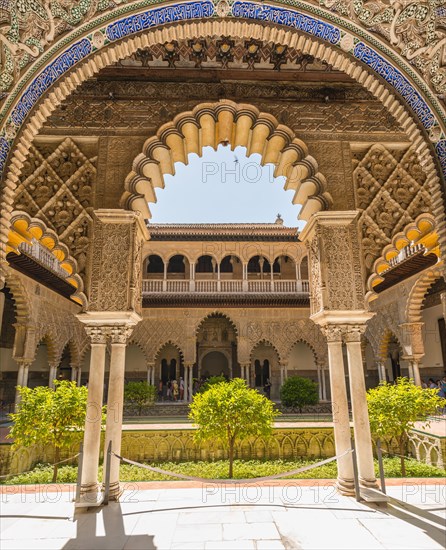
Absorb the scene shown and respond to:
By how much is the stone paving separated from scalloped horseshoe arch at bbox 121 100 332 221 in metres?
3.38

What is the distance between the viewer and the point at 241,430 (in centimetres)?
664

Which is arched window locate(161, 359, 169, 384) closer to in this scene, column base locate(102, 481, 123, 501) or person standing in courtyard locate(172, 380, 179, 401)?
person standing in courtyard locate(172, 380, 179, 401)

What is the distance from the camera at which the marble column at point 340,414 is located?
455 centimetres

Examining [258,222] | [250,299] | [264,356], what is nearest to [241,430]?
[250,299]

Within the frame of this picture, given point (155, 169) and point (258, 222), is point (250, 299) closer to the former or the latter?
point (258, 222)

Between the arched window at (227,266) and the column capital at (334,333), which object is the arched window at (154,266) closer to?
the arched window at (227,266)

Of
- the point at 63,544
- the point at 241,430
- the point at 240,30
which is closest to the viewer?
the point at 63,544

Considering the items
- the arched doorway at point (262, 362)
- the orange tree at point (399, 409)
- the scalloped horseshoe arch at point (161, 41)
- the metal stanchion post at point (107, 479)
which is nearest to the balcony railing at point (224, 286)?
the arched doorway at point (262, 362)

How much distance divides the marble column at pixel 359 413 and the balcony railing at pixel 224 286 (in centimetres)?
1176

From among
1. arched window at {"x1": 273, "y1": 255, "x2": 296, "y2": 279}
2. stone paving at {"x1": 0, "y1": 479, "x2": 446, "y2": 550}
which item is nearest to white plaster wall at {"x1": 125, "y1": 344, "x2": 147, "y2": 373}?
arched window at {"x1": 273, "y1": 255, "x2": 296, "y2": 279}

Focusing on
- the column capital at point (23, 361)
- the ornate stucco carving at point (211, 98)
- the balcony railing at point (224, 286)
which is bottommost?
the column capital at point (23, 361)

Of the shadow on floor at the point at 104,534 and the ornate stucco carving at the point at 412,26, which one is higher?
the ornate stucco carving at the point at 412,26

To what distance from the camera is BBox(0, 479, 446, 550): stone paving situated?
10.6 feet

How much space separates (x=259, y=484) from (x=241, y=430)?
151 centimetres
